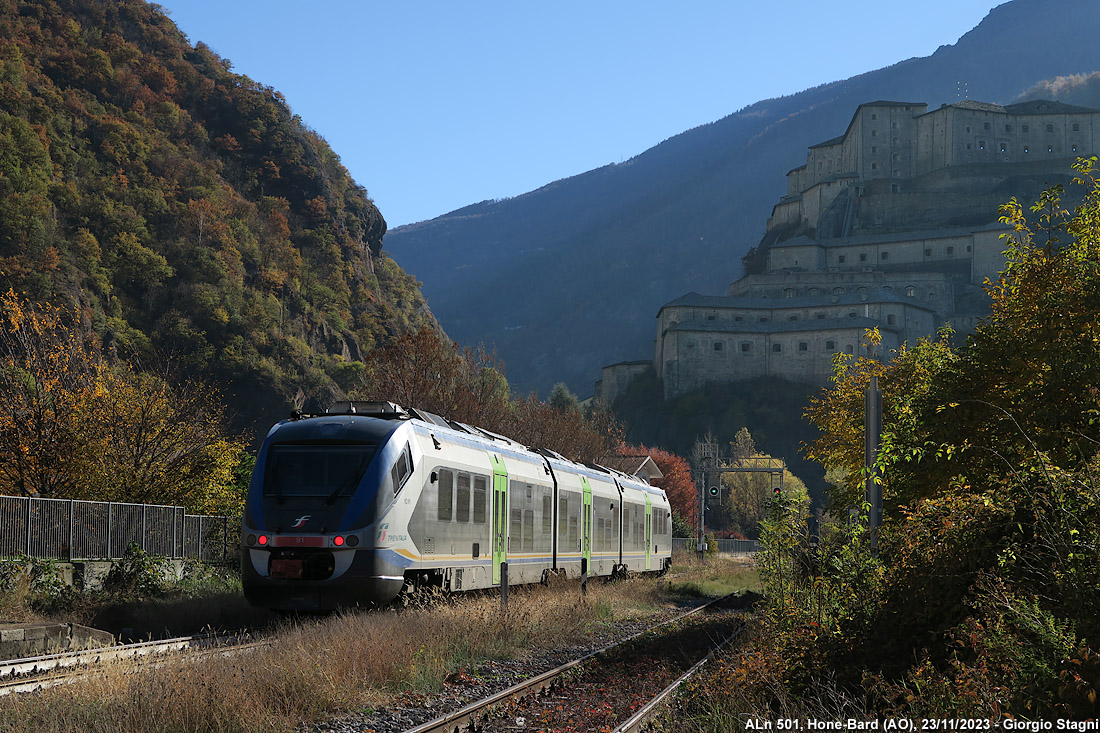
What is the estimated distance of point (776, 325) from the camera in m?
134

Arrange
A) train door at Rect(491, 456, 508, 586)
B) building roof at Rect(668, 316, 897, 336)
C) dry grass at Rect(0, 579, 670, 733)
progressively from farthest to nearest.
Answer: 1. building roof at Rect(668, 316, 897, 336)
2. train door at Rect(491, 456, 508, 586)
3. dry grass at Rect(0, 579, 670, 733)

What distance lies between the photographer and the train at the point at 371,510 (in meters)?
15.7

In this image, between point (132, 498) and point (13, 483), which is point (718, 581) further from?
point (13, 483)

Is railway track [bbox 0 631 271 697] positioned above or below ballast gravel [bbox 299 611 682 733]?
above

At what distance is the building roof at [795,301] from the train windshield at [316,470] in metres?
118

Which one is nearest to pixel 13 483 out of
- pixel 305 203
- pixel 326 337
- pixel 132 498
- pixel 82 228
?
pixel 132 498

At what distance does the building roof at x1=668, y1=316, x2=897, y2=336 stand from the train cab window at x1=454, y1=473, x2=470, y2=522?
11523cm

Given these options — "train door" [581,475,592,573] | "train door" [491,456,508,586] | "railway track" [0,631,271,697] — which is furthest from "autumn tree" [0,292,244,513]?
"railway track" [0,631,271,697]

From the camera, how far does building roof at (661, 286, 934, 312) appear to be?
132250 mm

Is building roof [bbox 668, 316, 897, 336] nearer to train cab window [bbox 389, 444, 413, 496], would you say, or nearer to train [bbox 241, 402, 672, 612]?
train [bbox 241, 402, 672, 612]

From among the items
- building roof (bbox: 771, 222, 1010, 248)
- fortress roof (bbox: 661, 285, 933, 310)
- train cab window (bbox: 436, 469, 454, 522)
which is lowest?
train cab window (bbox: 436, 469, 454, 522)

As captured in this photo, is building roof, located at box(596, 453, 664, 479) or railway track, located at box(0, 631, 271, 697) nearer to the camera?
railway track, located at box(0, 631, 271, 697)

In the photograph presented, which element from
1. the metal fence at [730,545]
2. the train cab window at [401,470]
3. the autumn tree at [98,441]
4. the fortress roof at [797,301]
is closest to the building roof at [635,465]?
the metal fence at [730,545]

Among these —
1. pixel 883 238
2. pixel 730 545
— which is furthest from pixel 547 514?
pixel 883 238
